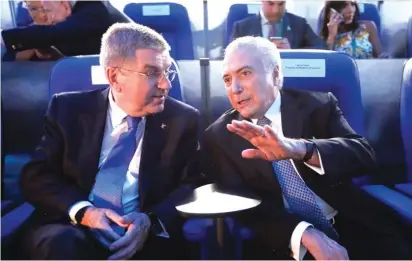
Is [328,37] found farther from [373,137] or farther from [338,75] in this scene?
[338,75]

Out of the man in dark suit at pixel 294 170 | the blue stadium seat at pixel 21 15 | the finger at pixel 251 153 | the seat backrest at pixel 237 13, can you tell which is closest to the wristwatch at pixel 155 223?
the man in dark suit at pixel 294 170

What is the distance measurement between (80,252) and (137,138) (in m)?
0.37

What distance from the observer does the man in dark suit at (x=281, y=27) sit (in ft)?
8.38

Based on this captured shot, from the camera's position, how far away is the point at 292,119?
1.36 meters

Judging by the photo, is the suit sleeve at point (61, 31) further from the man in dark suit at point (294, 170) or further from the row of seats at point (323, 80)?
the man in dark suit at point (294, 170)

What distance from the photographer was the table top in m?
1.04

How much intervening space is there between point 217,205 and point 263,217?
240mm

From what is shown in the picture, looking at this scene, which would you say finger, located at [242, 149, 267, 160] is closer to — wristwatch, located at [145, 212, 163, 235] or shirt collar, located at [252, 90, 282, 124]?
shirt collar, located at [252, 90, 282, 124]

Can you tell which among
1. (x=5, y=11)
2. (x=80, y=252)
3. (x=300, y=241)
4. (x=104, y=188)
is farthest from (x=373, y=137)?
(x=5, y=11)

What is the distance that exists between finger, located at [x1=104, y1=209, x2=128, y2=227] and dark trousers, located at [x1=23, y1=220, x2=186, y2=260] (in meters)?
0.07

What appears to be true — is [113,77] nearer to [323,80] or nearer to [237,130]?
[237,130]

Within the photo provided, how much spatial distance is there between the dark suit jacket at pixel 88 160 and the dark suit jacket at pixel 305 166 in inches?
4.0

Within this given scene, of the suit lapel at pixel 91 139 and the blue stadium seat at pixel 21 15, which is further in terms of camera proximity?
the blue stadium seat at pixel 21 15

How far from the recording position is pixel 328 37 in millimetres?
2807
